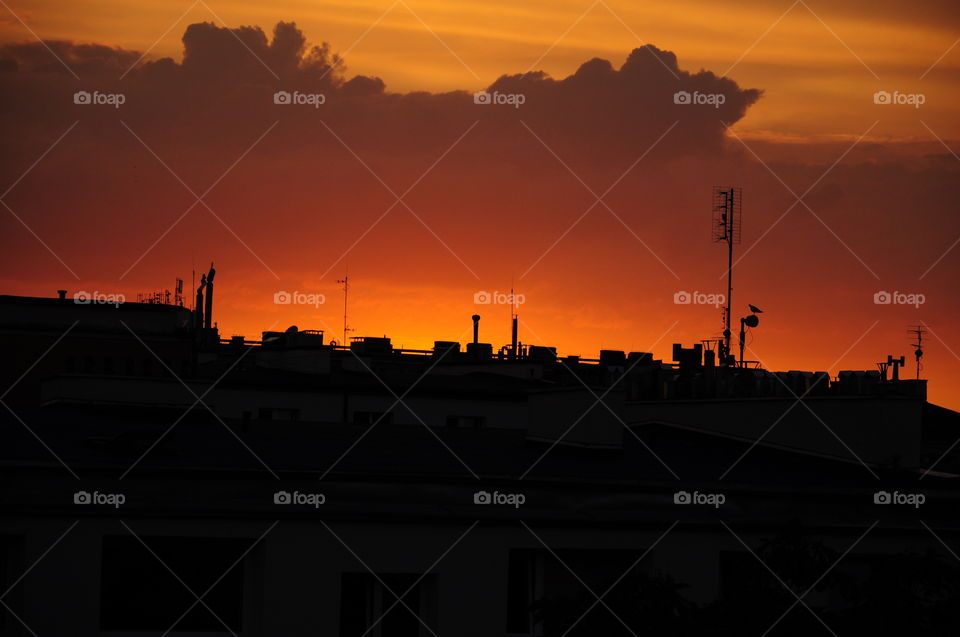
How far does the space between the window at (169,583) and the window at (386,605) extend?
161 cm

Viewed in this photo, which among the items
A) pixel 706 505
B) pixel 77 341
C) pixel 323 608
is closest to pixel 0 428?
pixel 323 608

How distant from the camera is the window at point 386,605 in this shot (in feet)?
66.5

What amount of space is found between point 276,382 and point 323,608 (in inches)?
1161

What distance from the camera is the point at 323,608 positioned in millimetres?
19828

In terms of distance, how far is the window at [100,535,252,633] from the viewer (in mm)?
19594

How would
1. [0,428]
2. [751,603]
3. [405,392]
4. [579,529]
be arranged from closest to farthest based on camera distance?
[751,603], [579,529], [0,428], [405,392]

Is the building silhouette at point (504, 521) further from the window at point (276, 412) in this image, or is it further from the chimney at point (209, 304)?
the chimney at point (209, 304)

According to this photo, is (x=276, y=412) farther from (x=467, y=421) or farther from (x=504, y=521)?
(x=504, y=521)

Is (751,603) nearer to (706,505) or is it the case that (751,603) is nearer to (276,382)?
(706,505)

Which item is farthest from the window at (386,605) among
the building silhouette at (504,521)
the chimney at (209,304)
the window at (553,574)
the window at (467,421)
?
the chimney at (209,304)

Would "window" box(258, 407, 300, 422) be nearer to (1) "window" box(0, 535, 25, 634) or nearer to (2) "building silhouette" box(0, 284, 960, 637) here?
(2) "building silhouette" box(0, 284, 960, 637)

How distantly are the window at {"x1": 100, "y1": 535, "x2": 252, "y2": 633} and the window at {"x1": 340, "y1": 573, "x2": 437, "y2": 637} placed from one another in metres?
1.61

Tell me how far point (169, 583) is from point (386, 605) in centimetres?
325

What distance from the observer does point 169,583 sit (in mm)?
19938
